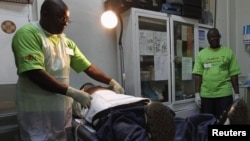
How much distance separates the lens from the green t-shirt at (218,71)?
7.97 ft

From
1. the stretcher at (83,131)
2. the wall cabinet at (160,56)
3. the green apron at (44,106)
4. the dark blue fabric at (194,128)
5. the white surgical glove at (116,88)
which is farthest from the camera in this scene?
the wall cabinet at (160,56)

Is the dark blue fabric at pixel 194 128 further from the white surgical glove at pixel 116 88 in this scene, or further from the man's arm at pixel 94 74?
the man's arm at pixel 94 74

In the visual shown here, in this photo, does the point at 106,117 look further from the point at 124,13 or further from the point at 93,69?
the point at 124,13

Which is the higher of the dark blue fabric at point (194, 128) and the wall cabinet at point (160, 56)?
the wall cabinet at point (160, 56)

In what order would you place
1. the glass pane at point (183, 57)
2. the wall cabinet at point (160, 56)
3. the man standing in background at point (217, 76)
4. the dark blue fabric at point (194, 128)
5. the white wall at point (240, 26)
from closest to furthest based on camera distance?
the dark blue fabric at point (194, 128) → the wall cabinet at point (160, 56) → the man standing in background at point (217, 76) → the glass pane at point (183, 57) → the white wall at point (240, 26)

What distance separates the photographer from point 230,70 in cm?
247

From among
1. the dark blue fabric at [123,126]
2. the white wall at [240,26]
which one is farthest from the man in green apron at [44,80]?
the white wall at [240,26]

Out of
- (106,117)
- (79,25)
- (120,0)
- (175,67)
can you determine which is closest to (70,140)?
(106,117)

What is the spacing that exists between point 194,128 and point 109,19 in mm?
1445

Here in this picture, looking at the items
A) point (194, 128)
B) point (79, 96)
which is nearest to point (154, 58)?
point (79, 96)

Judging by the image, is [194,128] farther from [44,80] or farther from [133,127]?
[44,80]

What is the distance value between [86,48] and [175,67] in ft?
3.46

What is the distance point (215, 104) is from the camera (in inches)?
97.7

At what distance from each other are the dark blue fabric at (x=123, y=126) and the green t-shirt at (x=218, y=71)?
1475 mm
